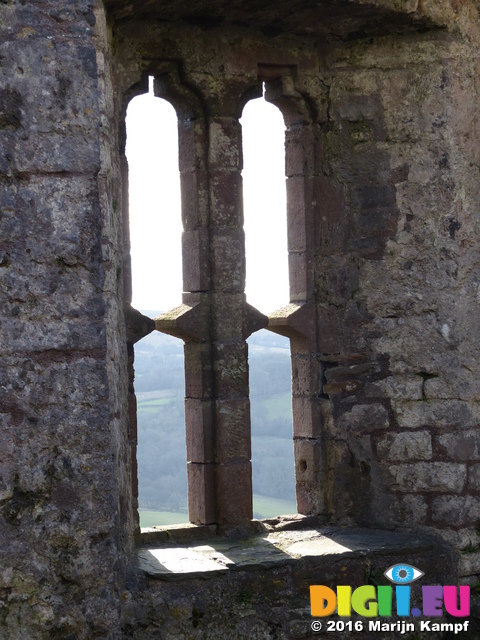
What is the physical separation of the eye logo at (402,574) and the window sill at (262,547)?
68 millimetres

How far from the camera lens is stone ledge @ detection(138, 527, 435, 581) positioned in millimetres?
4543

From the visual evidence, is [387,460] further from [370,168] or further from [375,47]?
[375,47]

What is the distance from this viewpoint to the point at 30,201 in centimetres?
390

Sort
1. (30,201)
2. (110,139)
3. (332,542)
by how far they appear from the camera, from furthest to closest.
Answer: (332,542) < (110,139) < (30,201)

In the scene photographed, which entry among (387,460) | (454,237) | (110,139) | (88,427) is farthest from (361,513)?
(110,139)

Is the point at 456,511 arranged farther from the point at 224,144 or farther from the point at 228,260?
the point at 224,144

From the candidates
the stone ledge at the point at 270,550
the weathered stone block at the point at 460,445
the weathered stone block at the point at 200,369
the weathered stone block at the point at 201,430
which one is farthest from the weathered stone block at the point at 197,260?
the weathered stone block at the point at 460,445

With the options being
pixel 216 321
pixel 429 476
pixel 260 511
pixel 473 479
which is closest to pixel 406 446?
pixel 429 476

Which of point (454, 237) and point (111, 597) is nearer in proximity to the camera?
point (111, 597)

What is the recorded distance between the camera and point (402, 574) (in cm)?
490

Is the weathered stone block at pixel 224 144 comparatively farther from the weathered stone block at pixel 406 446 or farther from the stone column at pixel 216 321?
the weathered stone block at pixel 406 446

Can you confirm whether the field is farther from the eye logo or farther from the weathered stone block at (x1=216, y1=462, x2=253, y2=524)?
the eye logo

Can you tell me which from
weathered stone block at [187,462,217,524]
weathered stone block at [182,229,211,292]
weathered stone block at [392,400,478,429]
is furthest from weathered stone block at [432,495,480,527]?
weathered stone block at [182,229,211,292]

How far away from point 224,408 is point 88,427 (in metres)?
1.25
